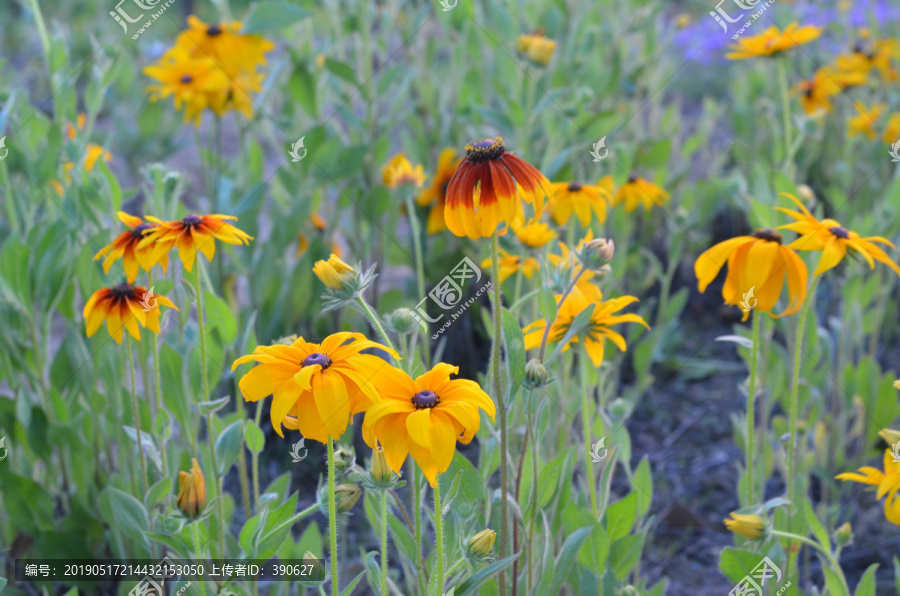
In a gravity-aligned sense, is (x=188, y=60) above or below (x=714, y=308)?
above

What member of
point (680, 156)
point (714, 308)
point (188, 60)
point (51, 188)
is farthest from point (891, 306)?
point (51, 188)

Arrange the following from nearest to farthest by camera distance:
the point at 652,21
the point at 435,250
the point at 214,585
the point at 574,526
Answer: the point at 214,585
the point at 574,526
the point at 435,250
the point at 652,21

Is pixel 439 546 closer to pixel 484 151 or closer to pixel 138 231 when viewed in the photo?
pixel 484 151

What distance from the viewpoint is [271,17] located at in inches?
93.3

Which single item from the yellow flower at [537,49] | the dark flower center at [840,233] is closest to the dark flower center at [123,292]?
the dark flower center at [840,233]

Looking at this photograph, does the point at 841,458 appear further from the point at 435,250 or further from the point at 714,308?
the point at 435,250

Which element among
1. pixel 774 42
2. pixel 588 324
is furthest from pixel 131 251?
pixel 774 42

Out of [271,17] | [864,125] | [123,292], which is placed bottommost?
[123,292]

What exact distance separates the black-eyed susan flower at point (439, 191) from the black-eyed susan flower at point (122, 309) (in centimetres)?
123

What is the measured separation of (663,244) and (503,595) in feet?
7.28

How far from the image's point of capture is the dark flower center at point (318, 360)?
3.15 feet

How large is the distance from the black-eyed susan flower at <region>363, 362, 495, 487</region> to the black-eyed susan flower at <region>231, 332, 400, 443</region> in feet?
0.08

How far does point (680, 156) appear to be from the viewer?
12.0 ft

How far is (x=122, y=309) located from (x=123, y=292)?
0.03 meters
